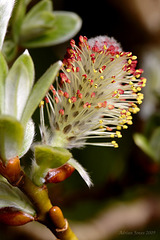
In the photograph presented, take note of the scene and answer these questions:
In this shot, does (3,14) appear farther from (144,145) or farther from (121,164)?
(121,164)

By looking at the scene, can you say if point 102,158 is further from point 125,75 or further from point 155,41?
point 125,75

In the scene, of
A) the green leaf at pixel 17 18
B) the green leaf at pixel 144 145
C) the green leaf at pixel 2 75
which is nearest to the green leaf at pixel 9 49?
the green leaf at pixel 17 18

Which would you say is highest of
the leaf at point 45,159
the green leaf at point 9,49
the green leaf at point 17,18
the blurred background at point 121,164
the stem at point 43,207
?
the green leaf at point 17,18

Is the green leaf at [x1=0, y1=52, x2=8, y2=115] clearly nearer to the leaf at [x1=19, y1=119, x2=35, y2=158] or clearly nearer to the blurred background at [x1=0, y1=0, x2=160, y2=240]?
the leaf at [x1=19, y1=119, x2=35, y2=158]

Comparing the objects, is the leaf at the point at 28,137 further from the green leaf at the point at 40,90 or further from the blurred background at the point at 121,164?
the blurred background at the point at 121,164

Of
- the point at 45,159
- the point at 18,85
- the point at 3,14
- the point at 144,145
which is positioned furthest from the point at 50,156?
the point at 144,145

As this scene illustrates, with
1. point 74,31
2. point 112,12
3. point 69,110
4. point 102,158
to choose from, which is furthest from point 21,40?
point 112,12
